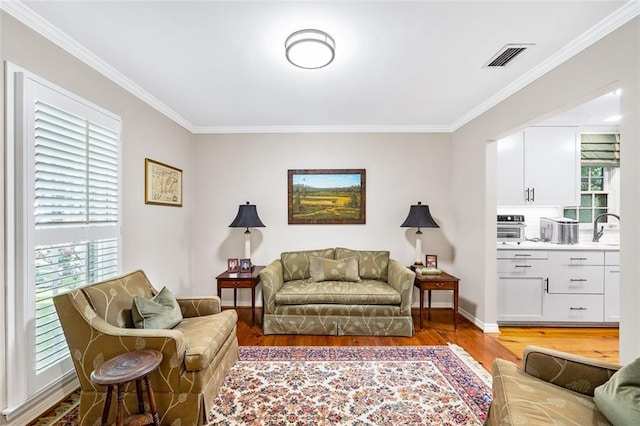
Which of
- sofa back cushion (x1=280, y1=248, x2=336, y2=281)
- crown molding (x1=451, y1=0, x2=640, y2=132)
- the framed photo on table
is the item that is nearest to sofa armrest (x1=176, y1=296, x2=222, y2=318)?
the framed photo on table

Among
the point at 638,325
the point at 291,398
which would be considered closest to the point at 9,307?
the point at 291,398

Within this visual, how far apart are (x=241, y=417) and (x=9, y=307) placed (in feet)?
5.10

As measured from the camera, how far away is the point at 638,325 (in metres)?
1.73

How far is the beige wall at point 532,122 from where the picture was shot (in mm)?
1752

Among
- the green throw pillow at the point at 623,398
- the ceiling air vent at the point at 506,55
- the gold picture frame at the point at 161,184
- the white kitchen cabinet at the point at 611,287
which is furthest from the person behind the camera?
the white kitchen cabinet at the point at 611,287

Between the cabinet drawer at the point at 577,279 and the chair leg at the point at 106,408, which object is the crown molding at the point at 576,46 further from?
the chair leg at the point at 106,408

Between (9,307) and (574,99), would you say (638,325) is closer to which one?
(574,99)

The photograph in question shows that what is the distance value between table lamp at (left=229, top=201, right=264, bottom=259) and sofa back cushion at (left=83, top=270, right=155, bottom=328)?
Result: 150 cm

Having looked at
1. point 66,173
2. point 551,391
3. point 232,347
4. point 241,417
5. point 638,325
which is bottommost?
point 241,417

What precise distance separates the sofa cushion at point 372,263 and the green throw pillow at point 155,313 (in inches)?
84.9

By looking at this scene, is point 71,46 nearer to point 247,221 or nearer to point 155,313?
point 155,313

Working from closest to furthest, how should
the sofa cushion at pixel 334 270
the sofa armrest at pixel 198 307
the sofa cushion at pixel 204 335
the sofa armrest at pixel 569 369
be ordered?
the sofa armrest at pixel 569 369 < the sofa cushion at pixel 204 335 < the sofa armrest at pixel 198 307 < the sofa cushion at pixel 334 270

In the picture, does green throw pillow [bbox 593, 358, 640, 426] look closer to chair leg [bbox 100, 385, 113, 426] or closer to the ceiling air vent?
the ceiling air vent

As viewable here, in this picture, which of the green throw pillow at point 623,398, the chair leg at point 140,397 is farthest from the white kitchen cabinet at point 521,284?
the chair leg at point 140,397
